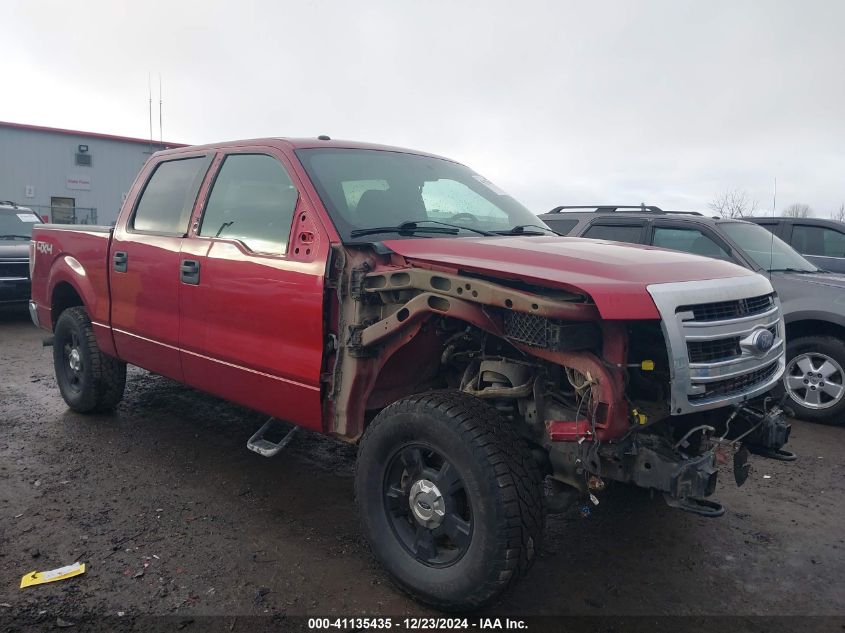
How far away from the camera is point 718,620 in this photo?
2.89 m

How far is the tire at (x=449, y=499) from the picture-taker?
103 inches

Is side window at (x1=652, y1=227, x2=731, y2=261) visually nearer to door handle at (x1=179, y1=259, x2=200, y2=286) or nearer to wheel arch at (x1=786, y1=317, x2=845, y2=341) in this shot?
wheel arch at (x1=786, y1=317, x2=845, y2=341)

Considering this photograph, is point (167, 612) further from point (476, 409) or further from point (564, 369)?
point (564, 369)

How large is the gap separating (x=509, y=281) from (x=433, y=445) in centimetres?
75

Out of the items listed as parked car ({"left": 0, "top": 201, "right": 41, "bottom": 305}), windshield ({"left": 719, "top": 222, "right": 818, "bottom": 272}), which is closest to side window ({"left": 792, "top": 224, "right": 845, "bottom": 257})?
windshield ({"left": 719, "top": 222, "right": 818, "bottom": 272})

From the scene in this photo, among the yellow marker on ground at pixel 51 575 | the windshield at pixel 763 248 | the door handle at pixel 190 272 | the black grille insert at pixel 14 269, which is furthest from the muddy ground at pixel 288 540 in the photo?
the black grille insert at pixel 14 269

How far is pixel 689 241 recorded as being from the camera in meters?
6.71

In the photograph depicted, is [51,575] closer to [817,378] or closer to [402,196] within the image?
[402,196]

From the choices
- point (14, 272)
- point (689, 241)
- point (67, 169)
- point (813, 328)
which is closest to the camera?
point (813, 328)

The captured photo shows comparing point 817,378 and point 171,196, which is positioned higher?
point 171,196

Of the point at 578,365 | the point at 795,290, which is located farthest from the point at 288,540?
the point at 795,290

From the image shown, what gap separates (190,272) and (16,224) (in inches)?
349

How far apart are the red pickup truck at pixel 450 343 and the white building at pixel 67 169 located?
882 inches

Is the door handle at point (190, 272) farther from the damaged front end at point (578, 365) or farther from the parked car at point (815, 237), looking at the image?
the parked car at point (815, 237)
